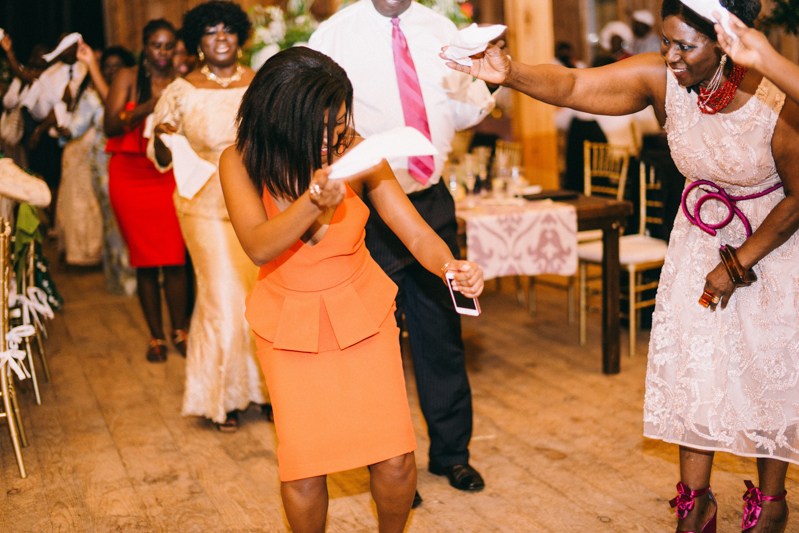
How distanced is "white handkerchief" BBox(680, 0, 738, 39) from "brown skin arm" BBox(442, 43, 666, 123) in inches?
18.4

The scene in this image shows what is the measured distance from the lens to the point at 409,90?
Result: 8.93 ft

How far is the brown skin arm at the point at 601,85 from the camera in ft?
6.96

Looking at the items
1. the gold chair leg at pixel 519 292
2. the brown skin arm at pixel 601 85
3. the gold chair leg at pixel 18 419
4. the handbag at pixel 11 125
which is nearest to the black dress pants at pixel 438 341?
the brown skin arm at pixel 601 85

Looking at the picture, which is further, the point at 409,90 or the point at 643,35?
the point at 643,35

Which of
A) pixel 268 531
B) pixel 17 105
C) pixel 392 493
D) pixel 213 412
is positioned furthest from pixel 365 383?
pixel 17 105

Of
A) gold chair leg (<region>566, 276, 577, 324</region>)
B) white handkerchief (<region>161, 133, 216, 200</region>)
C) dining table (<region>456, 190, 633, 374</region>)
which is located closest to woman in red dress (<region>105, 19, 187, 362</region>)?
white handkerchief (<region>161, 133, 216, 200</region>)

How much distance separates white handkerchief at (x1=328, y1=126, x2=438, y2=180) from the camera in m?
1.67

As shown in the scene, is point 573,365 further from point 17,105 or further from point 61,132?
point 17,105

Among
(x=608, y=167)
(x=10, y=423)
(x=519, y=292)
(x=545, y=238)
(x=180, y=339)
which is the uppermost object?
(x=608, y=167)

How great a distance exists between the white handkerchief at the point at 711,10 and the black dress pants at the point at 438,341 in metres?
1.32

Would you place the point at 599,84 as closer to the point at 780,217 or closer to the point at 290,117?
the point at 780,217

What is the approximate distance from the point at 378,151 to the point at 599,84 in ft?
2.77

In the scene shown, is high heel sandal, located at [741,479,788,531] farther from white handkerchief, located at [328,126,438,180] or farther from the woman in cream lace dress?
the woman in cream lace dress

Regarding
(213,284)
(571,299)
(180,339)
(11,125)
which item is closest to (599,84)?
(213,284)
